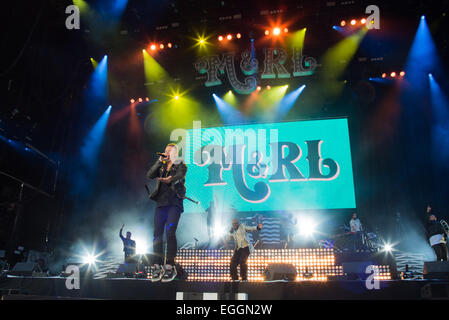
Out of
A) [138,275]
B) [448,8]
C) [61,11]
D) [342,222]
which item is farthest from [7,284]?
[448,8]

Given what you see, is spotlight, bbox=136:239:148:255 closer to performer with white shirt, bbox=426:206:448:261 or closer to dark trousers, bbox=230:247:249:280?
dark trousers, bbox=230:247:249:280

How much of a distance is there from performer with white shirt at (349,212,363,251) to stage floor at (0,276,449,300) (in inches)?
255

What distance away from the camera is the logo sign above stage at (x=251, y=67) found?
11.4 meters

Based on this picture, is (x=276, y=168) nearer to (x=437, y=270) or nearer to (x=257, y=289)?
(x=437, y=270)

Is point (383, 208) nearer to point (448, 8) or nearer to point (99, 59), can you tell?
point (448, 8)

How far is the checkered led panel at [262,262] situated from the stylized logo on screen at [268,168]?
3.96 meters

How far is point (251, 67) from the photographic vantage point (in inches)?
456

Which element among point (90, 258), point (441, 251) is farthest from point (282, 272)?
point (90, 258)

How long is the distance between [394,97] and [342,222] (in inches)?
188

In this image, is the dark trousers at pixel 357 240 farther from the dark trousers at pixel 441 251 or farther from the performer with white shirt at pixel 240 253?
the performer with white shirt at pixel 240 253

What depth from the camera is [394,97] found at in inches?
478

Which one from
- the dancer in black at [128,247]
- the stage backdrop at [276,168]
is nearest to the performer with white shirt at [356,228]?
the stage backdrop at [276,168]

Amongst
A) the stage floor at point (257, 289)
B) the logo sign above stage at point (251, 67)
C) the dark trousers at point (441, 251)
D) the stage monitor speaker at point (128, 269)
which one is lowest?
the stage floor at point (257, 289)

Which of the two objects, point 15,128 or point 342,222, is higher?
point 15,128
